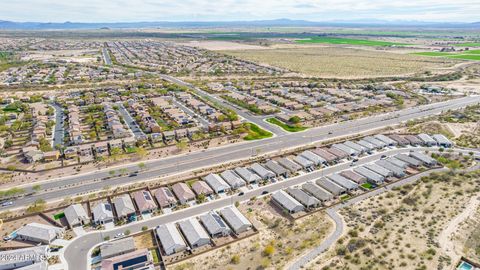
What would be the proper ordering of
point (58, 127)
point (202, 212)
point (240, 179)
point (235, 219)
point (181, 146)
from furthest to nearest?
point (58, 127), point (181, 146), point (240, 179), point (202, 212), point (235, 219)

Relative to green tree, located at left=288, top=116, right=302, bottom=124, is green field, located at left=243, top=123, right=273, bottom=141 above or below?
below

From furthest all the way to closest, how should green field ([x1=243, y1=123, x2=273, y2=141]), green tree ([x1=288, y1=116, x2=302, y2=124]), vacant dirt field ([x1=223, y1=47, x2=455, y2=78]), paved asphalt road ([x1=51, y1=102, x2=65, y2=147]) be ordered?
vacant dirt field ([x1=223, y1=47, x2=455, y2=78])
green tree ([x1=288, y1=116, x2=302, y2=124])
green field ([x1=243, y1=123, x2=273, y2=141])
paved asphalt road ([x1=51, y1=102, x2=65, y2=147])

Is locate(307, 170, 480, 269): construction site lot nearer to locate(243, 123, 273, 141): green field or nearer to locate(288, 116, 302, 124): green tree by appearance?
locate(243, 123, 273, 141): green field

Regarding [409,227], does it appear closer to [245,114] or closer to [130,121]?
[245,114]

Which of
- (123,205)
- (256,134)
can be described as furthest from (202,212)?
(256,134)

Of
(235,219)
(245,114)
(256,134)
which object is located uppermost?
(245,114)

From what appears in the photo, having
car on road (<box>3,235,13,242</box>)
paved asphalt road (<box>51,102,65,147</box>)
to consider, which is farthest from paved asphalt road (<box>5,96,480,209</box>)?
paved asphalt road (<box>51,102,65,147</box>)
